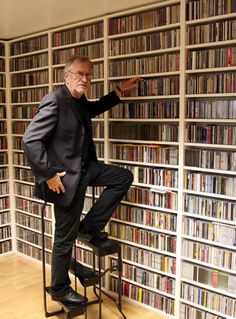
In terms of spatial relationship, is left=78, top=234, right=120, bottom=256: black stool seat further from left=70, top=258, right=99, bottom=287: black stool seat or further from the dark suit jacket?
the dark suit jacket

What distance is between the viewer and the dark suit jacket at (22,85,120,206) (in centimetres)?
244

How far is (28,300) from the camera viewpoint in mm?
3312

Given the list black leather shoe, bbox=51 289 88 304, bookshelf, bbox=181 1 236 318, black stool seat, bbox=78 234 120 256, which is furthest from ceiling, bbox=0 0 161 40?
black leather shoe, bbox=51 289 88 304

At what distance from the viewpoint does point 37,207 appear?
407 cm

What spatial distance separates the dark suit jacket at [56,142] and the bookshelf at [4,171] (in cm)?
174

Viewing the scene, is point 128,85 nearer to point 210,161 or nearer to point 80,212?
point 210,161

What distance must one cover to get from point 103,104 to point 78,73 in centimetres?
41

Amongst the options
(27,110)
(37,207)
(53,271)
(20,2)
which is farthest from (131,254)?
(20,2)

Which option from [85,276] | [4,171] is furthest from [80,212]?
[4,171]

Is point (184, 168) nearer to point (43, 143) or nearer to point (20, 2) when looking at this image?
point (43, 143)

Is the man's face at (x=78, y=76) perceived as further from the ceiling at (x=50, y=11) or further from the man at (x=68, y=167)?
the ceiling at (x=50, y=11)

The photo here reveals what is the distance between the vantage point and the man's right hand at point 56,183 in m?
2.49

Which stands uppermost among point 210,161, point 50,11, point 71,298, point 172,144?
point 50,11

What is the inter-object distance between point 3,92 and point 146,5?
2026mm
